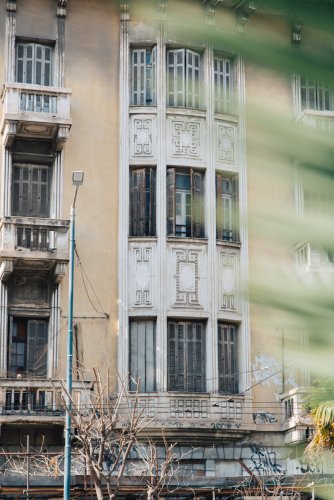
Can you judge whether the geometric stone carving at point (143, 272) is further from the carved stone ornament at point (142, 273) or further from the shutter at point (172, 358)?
the shutter at point (172, 358)

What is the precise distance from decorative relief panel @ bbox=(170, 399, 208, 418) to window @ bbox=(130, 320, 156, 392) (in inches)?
28.2

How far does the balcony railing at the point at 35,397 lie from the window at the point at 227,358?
3481 mm

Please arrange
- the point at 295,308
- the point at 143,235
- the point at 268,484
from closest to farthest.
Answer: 1. the point at 295,308
2. the point at 268,484
3. the point at 143,235

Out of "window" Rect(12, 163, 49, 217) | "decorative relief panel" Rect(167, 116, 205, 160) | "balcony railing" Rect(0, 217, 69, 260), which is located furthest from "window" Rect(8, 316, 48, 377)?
"decorative relief panel" Rect(167, 116, 205, 160)

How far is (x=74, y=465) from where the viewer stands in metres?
28.3

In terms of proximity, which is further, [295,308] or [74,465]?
[74,465]

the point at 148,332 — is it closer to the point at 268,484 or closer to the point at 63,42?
the point at 268,484

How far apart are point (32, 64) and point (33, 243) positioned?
15.6 ft

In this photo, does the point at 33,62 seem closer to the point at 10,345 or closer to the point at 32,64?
the point at 32,64

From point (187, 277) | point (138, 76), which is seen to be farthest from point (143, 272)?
point (138, 76)

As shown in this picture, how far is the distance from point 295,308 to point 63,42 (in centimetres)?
2851

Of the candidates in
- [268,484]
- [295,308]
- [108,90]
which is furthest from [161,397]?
[295,308]

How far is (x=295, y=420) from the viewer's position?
2800 centimetres

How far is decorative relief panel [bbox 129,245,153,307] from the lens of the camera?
28625 millimetres
